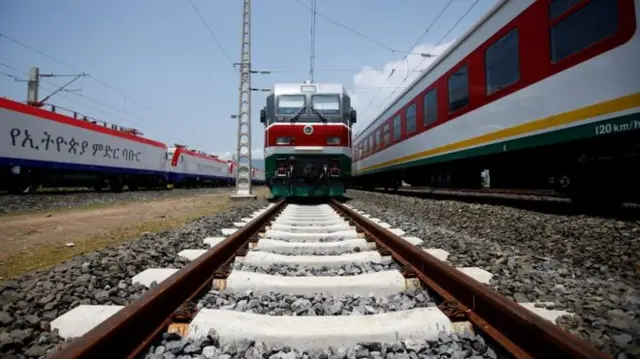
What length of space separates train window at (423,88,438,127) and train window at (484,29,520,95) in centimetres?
220

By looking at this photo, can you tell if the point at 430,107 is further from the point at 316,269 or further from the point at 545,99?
the point at 316,269

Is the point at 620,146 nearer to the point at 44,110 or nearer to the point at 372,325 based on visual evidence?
the point at 372,325

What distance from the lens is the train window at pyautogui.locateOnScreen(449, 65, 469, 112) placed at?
7.25 m

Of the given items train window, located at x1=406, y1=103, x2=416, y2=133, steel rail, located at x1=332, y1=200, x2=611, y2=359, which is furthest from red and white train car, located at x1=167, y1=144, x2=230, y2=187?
steel rail, located at x1=332, y1=200, x2=611, y2=359

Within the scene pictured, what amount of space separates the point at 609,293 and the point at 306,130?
777 cm

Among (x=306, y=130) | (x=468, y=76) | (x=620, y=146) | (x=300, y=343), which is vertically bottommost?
(x=300, y=343)

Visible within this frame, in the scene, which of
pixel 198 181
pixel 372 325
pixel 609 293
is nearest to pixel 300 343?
pixel 372 325

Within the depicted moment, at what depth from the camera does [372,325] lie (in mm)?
1760

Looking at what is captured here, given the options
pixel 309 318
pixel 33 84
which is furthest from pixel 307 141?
pixel 33 84

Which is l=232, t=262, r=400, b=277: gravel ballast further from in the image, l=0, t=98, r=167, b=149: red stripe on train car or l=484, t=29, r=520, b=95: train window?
l=0, t=98, r=167, b=149: red stripe on train car

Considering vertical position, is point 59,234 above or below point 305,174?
below

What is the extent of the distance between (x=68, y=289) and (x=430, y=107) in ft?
Result: 27.4

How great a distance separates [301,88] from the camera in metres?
9.80

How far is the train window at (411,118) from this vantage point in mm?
10341
